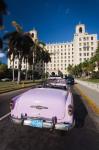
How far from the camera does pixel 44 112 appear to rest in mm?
7527

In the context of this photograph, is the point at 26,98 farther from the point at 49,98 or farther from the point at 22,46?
the point at 22,46

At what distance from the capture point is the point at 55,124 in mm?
7383

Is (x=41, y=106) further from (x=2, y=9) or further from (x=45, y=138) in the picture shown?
(x=2, y=9)

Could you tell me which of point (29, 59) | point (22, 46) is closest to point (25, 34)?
point (22, 46)

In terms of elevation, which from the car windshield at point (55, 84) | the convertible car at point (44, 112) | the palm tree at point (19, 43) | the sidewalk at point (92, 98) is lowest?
the sidewalk at point (92, 98)

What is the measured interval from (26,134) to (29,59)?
5531 cm

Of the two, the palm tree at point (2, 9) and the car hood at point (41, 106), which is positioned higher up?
the palm tree at point (2, 9)

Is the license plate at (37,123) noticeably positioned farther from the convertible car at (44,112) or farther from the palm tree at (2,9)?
the palm tree at (2,9)

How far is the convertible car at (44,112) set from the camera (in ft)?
24.3

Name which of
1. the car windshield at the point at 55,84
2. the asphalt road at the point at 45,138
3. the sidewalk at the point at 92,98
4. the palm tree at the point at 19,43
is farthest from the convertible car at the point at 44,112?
the palm tree at the point at 19,43

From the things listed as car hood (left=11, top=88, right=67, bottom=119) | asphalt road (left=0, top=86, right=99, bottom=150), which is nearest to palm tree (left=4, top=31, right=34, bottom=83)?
asphalt road (left=0, top=86, right=99, bottom=150)

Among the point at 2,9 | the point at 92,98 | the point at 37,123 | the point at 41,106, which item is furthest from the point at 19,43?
the point at 37,123

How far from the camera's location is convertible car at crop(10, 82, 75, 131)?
7422 millimetres

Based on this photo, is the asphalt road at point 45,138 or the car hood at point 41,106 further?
the car hood at point 41,106
